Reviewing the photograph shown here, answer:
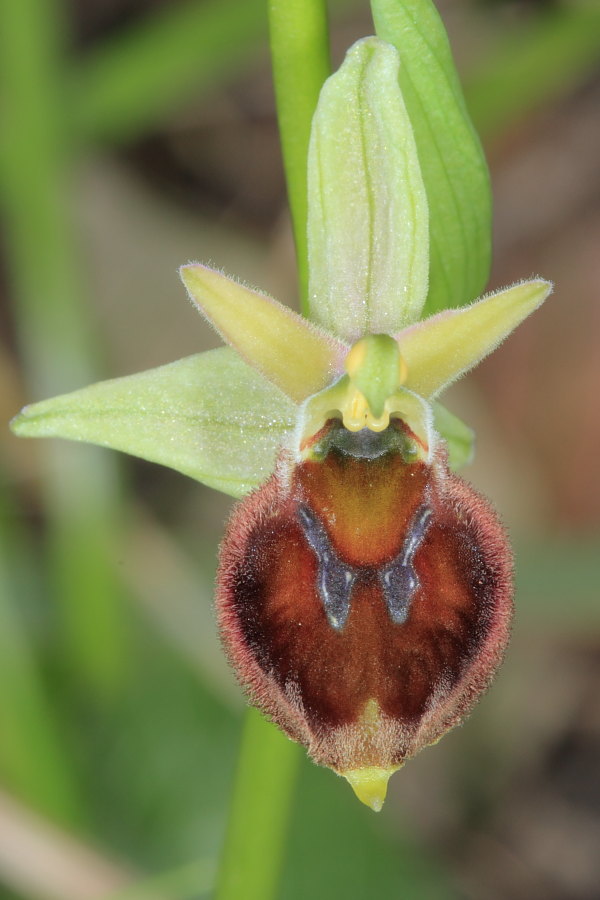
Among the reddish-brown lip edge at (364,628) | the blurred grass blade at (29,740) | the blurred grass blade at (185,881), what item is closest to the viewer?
the reddish-brown lip edge at (364,628)

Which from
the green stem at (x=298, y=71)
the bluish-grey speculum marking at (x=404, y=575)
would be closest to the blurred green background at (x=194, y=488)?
the bluish-grey speculum marking at (x=404, y=575)

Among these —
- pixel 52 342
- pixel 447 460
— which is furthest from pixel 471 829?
pixel 447 460

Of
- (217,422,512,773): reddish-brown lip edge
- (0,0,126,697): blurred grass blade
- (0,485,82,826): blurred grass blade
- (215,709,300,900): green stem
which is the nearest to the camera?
(217,422,512,773): reddish-brown lip edge

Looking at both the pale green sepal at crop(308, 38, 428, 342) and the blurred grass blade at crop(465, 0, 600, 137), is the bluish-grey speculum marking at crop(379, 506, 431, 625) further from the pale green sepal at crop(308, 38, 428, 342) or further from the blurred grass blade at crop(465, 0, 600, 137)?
the blurred grass blade at crop(465, 0, 600, 137)

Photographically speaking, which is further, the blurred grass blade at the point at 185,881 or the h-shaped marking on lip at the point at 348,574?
the blurred grass blade at the point at 185,881

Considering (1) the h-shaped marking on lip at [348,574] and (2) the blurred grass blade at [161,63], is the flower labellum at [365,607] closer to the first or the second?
(1) the h-shaped marking on lip at [348,574]

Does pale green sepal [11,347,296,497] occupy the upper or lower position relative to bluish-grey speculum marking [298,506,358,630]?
upper

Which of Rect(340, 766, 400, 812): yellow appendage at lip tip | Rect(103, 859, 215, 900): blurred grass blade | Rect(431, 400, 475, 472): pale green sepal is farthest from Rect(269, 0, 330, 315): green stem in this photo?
Rect(103, 859, 215, 900): blurred grass blade

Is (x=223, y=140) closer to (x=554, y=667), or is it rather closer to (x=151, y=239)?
(x=151, y=239)

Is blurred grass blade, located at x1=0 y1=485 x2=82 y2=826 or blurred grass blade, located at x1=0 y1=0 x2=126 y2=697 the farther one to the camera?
blurred grass blade, located at x1=0 y1=0 x2=126 y2=697
